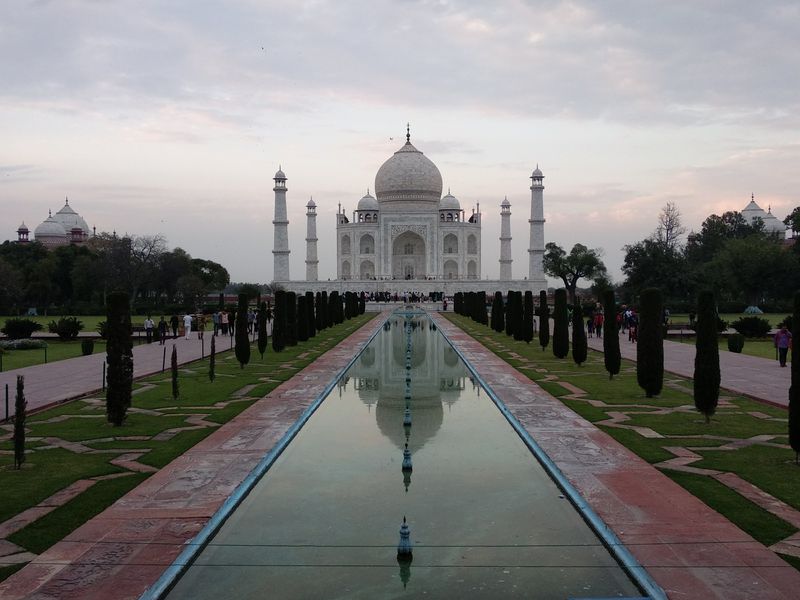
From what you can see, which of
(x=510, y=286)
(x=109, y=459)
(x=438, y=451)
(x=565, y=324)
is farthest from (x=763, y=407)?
(x=510, y=286)

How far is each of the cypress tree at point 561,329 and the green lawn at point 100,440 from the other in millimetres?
4927

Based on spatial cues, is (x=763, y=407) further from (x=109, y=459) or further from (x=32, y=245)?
(x=32, y=245)

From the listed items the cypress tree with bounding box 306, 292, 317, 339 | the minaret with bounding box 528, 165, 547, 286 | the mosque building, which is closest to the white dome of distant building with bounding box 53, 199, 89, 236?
the mosque building

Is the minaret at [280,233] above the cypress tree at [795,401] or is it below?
above

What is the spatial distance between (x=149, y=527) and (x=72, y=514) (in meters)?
0.56

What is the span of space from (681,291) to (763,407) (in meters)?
24.1

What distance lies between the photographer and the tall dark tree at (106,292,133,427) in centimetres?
743

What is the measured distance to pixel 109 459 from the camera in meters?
6.06

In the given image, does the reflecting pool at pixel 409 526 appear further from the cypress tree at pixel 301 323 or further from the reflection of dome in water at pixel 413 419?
the cypress tree at pixel 301 323

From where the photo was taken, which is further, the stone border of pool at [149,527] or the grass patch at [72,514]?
the grass patch at [72,514]

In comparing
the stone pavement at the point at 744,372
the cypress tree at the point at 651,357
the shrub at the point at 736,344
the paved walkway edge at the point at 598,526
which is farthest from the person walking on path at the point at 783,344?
the paved walkway edge at the point at 598,526

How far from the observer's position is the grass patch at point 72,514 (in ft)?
13.7

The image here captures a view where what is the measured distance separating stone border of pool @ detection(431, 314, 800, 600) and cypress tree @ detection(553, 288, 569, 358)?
666 cm

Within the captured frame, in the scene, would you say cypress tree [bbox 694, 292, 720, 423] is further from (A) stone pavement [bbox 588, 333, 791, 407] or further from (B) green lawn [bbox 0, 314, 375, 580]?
(B) green lawn [bbox 0, 314, 375, 580]
